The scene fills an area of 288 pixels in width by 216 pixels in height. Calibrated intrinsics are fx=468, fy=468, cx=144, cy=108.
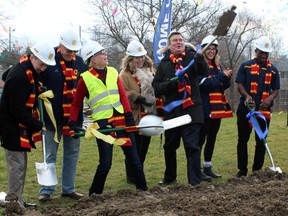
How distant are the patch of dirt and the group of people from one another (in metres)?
0.44

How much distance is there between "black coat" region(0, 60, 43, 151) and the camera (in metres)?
5.17

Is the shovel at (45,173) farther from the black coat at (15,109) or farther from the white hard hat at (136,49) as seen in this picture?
the white hard hat at (136,49)

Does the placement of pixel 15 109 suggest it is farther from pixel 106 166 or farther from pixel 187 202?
pixel 187 202

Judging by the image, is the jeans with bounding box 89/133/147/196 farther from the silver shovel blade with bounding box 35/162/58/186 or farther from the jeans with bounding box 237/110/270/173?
the jeans with bounding box 237/110/270/173

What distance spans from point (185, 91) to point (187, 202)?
6.39ft

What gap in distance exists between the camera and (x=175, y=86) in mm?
6246

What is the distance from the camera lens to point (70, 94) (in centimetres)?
601

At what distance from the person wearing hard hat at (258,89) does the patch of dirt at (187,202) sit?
1.74 metres

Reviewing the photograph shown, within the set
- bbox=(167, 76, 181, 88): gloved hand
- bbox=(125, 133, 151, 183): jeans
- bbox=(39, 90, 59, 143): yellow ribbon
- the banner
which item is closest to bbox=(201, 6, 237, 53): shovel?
bbox=(167, 76, 181, 88): gloved hand

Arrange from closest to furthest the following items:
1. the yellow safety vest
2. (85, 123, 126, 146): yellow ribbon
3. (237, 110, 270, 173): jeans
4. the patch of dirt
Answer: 1. the patch of dirt
2. (85, 123, 126, 146): yellow ribbon
3. the yellow safety vest
4. (237, 110, 270, 173): jeans

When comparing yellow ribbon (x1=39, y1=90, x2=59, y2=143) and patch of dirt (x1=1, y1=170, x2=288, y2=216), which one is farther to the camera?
yellow ribbon (x1=39, y1=90, x2=59, y2=143)

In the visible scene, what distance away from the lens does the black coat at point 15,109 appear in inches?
203

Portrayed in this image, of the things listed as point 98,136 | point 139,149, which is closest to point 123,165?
point 139,149

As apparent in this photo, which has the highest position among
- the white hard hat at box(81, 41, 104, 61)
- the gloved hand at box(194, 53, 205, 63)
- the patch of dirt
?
the white hard hat at box(81, 41, 104, 61)
